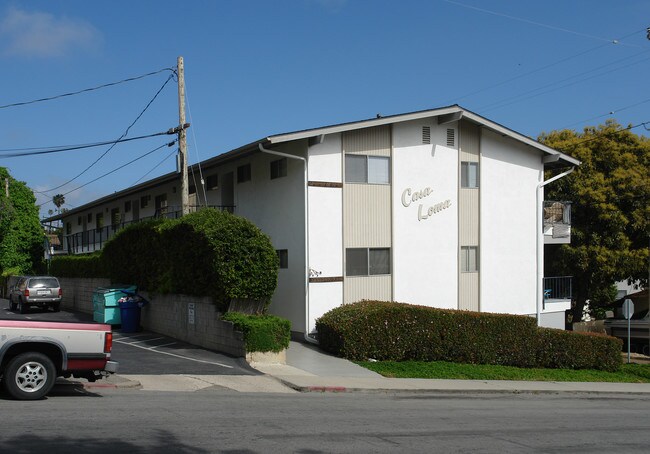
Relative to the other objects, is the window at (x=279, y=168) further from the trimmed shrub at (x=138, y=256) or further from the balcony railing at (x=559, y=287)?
the balcony railing at (x=559, y=287)

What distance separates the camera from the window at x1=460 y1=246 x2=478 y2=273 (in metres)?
23.9

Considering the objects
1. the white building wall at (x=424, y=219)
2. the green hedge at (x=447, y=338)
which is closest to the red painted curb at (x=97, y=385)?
the green hedge at (x=447, y=338)

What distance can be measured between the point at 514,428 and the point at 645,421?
424 centimetres

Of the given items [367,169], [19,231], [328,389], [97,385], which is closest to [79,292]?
[367,169]

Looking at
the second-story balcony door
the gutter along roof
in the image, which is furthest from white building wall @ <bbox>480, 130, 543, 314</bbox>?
the second-story balcony door

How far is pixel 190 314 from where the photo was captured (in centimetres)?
1961

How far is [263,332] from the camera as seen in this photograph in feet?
55.0

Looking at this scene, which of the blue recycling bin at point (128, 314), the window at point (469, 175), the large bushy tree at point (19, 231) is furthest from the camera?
the large bushy tree at point (19, 231)

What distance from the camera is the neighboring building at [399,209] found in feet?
68.0

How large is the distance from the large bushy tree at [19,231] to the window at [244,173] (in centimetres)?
2824

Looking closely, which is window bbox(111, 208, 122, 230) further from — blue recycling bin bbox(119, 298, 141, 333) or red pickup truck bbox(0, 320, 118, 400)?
red pickup truck bbox(0, 320, 118, 400)

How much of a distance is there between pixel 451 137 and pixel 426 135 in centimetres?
115

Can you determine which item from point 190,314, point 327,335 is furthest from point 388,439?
point 190,314

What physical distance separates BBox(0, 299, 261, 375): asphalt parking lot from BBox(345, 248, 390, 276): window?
18.1 ft
